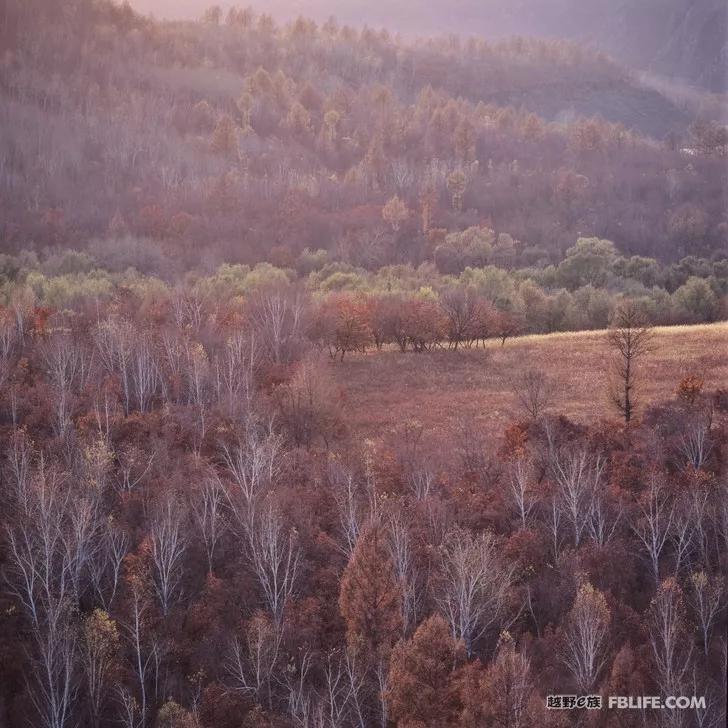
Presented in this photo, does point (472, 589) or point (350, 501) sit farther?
point (350, 501)

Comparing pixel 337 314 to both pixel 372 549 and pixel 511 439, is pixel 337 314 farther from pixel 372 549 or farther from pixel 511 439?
pixel 372 549

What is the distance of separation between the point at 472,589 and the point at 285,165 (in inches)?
5039

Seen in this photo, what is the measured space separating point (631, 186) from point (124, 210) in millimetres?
84630

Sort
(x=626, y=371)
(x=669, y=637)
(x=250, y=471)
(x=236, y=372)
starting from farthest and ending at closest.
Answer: (x=236, y=372)
(x=626, y=371)
(x=250, y=471)
(x=669, y=637)

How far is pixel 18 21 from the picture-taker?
15775 cm

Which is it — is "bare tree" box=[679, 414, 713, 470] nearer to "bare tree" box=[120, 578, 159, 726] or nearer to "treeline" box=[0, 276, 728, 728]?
"treeline" box=[0, 276, 728, 728]

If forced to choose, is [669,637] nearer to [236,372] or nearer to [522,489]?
[522,489]

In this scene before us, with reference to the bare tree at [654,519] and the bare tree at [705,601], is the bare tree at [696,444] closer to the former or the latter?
the bare tree at [654,519]

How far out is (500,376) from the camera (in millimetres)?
63125

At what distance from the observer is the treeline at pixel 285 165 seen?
122 m

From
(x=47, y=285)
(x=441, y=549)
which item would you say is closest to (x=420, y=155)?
(x=47, y=285)

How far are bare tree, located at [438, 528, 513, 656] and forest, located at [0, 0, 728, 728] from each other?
22cm

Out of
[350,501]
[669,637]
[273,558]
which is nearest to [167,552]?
[273,558]

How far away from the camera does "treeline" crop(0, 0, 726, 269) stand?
399 ft
